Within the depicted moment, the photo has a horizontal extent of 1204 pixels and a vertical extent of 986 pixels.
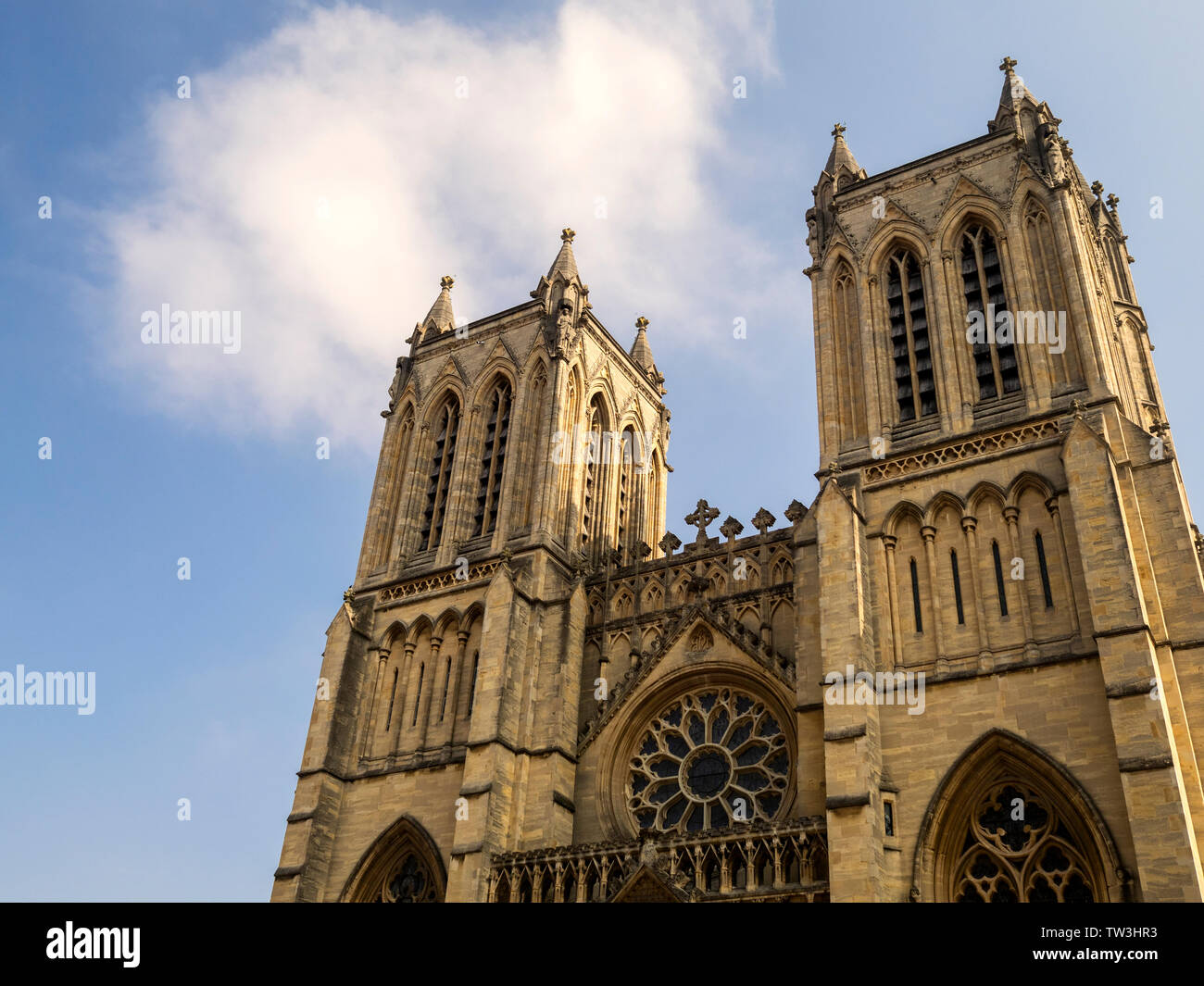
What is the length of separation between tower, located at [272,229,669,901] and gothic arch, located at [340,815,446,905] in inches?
1.8

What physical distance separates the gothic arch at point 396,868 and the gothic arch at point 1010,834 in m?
11.5

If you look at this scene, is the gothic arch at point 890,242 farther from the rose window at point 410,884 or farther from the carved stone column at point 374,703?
the rose window at point 410,884

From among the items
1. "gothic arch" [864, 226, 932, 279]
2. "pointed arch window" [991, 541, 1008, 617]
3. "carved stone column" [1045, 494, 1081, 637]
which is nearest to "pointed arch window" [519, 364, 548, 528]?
"gothic arch" [864, 226, 932, 279]

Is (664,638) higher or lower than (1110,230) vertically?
lower

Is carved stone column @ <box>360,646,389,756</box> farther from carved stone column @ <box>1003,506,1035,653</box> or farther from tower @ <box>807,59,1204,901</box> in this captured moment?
carved stone column @ <box>1003,506,1035,653</box>

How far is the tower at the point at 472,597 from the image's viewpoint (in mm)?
26469

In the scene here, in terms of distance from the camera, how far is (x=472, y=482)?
33188 millimetres

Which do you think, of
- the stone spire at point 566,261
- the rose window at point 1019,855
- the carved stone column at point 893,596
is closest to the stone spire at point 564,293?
the stone spire at point 566,261

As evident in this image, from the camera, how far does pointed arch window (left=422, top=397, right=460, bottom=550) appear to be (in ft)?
109

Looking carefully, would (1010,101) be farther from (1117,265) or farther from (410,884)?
(410,884)
